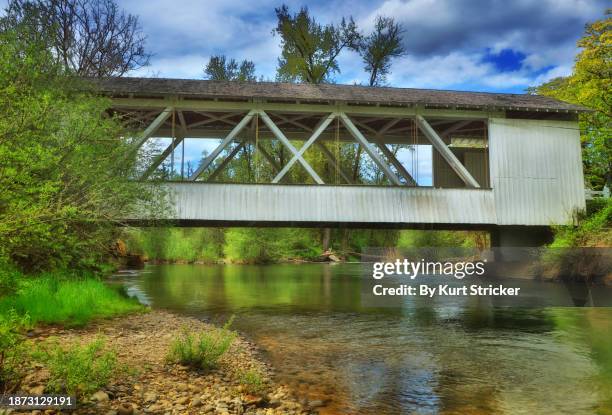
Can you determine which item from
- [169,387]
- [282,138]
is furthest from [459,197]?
[169,387]

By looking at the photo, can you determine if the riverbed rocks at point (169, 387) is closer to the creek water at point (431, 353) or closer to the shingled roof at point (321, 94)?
the creek water at point (431, 353)

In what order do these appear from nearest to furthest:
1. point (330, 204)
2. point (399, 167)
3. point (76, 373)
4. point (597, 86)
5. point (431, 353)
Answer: point (76, 373) < point (431, 353) < point (330, 204) < point (399, 167) < point (597, 86)

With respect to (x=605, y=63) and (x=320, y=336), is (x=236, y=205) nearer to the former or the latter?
(x=320, y=336)

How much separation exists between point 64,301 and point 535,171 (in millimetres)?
15906

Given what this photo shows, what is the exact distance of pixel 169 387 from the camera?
15.7 ft

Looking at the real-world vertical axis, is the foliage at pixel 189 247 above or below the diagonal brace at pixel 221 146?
below

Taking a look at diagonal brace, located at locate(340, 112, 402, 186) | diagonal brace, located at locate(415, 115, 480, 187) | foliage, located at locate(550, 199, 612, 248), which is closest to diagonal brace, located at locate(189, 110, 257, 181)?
diagonal brace, located at locate(340, 112, 402, 186)

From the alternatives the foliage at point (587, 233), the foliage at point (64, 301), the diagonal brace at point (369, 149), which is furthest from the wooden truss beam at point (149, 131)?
the foliage at point (587, 233)

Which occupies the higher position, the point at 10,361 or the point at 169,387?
the point at 10,361

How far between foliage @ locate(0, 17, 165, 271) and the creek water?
128 inches

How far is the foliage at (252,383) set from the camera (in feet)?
16.6

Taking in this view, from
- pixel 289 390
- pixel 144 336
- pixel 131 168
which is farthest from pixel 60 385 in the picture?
pixel 131 168

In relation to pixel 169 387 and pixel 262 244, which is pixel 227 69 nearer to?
pixel 262 244

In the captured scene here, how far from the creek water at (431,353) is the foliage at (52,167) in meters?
3.25
